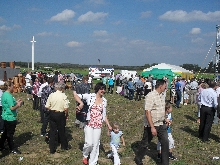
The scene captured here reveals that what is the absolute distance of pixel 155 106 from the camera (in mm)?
6070

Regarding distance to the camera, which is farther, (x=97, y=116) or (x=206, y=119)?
(x=206, y=119)

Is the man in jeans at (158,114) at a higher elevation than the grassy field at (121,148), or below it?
higher

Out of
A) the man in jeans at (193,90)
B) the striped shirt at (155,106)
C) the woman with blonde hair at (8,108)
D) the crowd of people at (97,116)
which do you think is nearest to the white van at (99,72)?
the man in jeans at (193,90)

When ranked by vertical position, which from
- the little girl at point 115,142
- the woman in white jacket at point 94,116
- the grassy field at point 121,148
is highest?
the woman in white jacket at point 94,116

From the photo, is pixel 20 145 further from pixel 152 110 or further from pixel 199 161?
pixel 199 161

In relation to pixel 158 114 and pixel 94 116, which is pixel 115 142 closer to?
pixel 94 116

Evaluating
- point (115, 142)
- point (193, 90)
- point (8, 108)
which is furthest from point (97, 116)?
point (193, 90)

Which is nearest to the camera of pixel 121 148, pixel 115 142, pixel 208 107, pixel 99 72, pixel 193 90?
pixel 115 142

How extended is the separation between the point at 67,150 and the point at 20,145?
1.50 metres

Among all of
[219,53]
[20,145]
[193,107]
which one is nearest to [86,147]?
[20,145]

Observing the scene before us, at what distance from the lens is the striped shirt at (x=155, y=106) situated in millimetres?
6023

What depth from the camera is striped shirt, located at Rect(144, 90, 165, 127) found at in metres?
6.02

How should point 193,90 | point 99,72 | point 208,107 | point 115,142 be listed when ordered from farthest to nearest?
1. point 99,72
2. point 193,90
3. point 208,107
4. point 115,142

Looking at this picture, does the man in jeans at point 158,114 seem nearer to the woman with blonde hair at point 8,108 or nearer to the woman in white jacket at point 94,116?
the woman in white jacket at point 94,116
